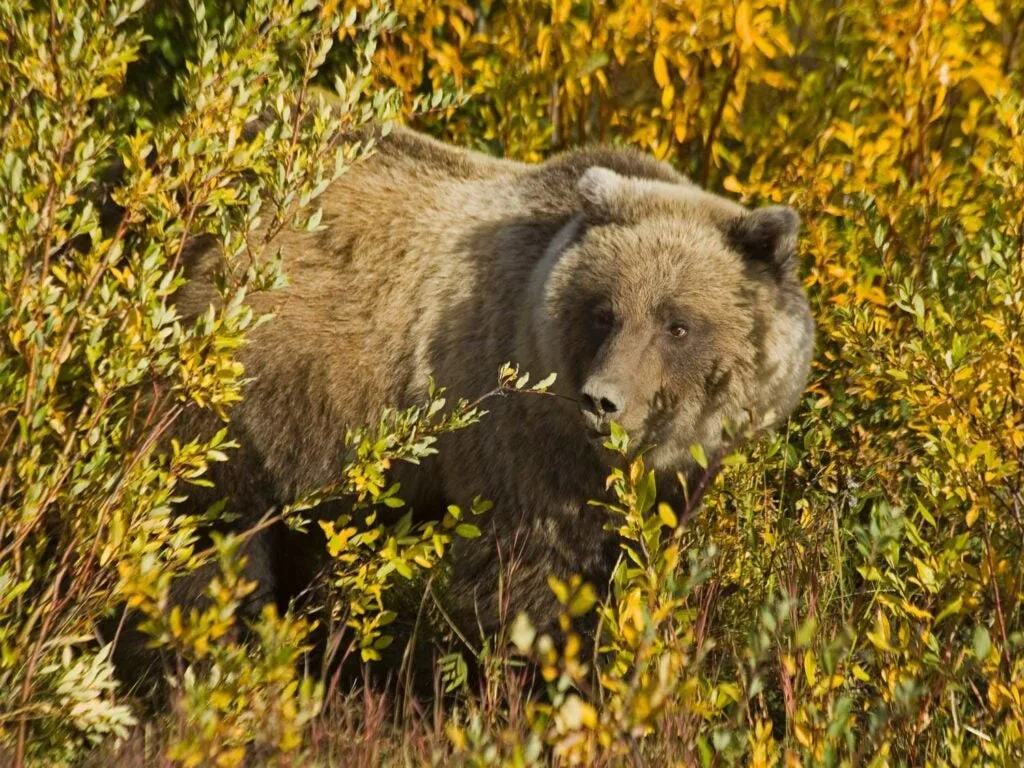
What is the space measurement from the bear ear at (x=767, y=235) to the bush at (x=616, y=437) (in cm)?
34

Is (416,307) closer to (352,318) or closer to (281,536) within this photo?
(352,318)

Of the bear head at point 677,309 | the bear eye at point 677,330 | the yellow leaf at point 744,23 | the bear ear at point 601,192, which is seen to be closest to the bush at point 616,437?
the yellow leaf at point 744,23

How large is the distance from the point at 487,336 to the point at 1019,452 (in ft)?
6.53

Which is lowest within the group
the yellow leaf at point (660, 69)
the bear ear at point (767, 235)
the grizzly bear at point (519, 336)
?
the grizzly bear at point (519, 336)

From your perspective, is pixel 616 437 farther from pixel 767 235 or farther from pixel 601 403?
pixel 767 235

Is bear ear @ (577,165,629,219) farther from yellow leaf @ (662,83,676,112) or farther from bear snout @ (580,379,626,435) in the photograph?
yellow leaf @ (662,83,676,112)

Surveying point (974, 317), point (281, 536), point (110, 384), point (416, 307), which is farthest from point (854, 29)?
point (110, 384)

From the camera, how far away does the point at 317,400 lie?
507cm

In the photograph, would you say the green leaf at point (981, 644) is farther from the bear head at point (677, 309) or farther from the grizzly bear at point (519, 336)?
the bear head at point (677, 309)

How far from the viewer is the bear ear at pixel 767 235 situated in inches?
181

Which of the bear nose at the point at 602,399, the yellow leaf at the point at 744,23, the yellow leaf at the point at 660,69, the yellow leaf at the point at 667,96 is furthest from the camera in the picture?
the yellow leaf at the point at 667,96

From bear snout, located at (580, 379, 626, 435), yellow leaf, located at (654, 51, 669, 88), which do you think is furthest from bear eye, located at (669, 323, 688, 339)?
yellow leaf, located at (654, 51, 669, 88)

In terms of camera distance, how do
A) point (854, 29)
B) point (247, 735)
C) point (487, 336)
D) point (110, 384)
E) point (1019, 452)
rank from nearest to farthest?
point (247, 735) < point (110, 384) < point (1019, 452) < point (487, 336) < point (854, 29)

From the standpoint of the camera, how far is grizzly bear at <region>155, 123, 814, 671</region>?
15.2ft
